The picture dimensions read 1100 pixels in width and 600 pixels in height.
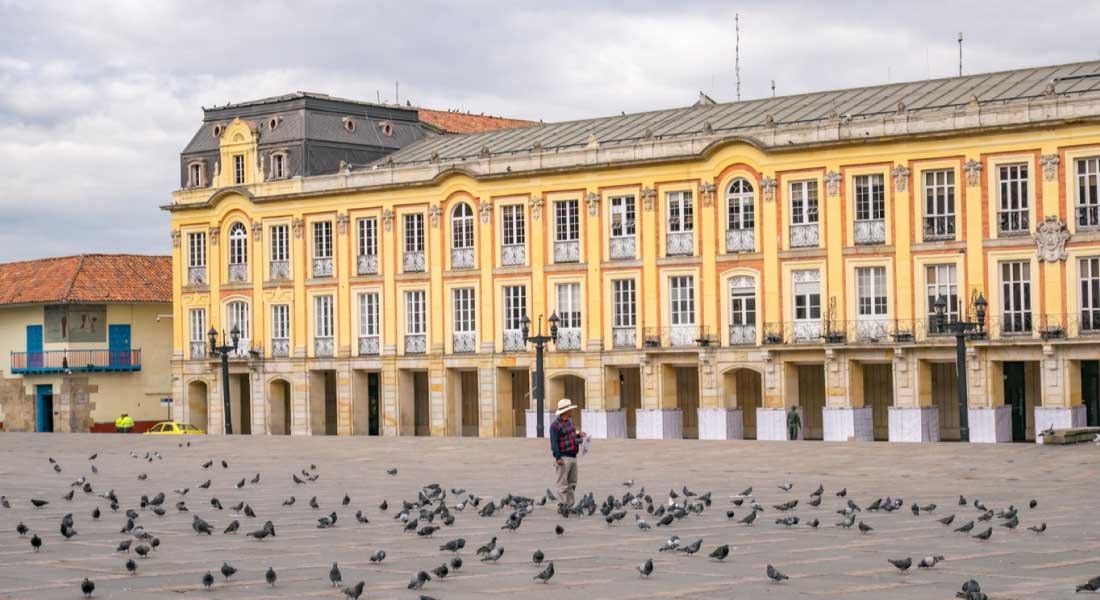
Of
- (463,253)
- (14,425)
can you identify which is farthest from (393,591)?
(14,425)

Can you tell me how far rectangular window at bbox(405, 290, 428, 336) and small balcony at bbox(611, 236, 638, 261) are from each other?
8.57 meters

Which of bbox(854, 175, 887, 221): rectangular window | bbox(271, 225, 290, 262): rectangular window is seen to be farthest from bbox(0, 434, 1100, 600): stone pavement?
bbox(271, 225, 290, 262): rectangular window

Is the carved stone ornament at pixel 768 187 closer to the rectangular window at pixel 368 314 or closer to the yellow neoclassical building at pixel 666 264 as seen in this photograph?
the yellow neoclassical building at pixel 666 264

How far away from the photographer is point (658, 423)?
193ft

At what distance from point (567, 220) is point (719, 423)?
9593mm

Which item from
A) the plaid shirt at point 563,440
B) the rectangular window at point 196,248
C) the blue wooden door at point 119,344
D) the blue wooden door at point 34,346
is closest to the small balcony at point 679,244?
the rectangular window at point 196,248

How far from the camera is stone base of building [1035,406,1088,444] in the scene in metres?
50.5

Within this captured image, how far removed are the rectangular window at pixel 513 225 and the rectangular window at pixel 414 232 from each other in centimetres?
386

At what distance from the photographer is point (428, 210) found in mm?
65062

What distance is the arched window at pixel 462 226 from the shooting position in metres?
64.2

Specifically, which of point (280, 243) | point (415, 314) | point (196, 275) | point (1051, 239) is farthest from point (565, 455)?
point (196, 275)

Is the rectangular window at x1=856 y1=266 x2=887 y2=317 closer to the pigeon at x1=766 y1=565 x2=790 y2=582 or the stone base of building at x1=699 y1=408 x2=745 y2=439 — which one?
the stone base of building at x1=699 y1=408 x2=745 y2=439

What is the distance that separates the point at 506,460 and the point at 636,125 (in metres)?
26.8

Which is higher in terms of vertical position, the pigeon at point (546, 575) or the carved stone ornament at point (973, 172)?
the carved stone ornament at point (973, 172)
